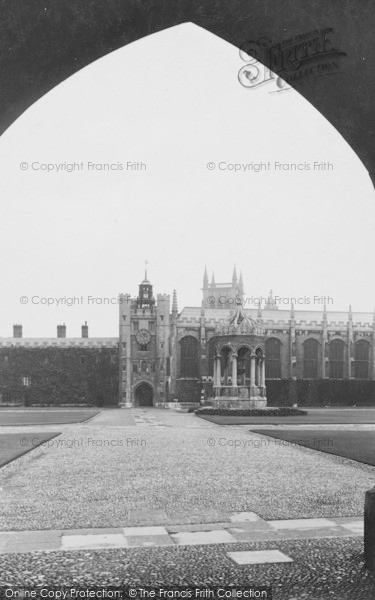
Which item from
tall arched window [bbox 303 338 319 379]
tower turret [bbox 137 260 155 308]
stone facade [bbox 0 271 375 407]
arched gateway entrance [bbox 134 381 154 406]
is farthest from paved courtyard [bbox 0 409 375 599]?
tall arched window [bbox 303 338 319 379]

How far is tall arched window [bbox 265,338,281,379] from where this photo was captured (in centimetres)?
5319

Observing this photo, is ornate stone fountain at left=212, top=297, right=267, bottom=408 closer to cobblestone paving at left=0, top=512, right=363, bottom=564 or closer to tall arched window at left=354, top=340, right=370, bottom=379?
tall arched window at left=354, top=340, right=370, bottom=379

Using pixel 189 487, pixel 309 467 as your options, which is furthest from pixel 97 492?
pixel 309 467

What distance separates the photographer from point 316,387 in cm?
4875

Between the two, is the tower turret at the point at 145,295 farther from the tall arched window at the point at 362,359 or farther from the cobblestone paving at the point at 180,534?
the cobblestone paving at the point at 180,534

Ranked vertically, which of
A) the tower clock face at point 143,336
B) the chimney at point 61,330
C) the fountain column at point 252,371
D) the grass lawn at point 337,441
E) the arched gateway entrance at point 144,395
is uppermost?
the chimney at point 61,330

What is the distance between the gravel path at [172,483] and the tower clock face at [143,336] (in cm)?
3467

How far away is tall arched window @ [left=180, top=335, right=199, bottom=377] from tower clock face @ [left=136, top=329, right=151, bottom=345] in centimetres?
251

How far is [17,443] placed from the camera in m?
16.8

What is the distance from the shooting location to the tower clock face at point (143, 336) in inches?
2035

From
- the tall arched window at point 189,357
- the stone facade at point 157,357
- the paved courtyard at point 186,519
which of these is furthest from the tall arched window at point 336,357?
the paved courtyard at point 186,519

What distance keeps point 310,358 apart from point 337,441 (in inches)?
1468

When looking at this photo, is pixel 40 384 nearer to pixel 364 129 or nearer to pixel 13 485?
pixel 13 485

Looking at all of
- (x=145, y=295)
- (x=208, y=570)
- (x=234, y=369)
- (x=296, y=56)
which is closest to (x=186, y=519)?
(x=208, y=570)
